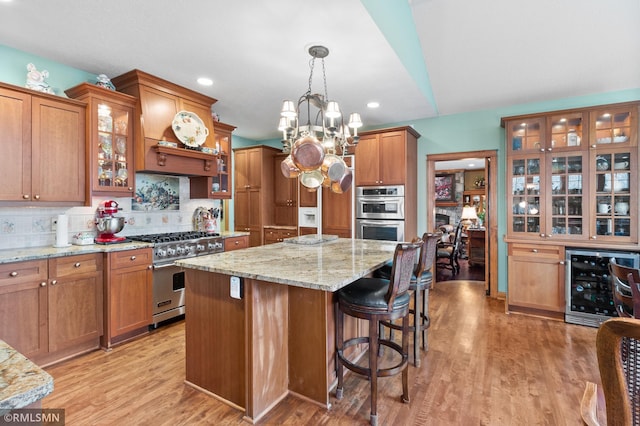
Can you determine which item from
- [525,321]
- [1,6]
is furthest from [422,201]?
[1,6]

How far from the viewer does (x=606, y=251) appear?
3.24 m

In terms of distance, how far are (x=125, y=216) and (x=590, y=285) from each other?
519 cm

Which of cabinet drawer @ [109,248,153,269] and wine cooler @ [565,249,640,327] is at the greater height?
cabinet drawer @ [109,248,153,269]

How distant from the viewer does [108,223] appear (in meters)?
3.08

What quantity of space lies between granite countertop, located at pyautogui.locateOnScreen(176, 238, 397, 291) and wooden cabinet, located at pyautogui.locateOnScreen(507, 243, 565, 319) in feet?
6.37

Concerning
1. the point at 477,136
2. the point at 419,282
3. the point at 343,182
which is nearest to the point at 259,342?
the point at 419,282

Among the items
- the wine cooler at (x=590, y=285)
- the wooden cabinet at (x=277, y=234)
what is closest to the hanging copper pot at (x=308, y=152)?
the wooden cabinet at (x=277, y=234)

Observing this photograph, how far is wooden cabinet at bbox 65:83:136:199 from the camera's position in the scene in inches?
114

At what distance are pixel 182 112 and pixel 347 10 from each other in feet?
7.40

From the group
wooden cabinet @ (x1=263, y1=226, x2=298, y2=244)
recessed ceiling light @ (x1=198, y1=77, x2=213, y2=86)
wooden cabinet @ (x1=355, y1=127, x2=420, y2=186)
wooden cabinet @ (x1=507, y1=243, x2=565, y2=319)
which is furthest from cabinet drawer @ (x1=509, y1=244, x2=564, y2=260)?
recessed ceiling light @ (x1=198, y1=77, x2=213, y2=86)

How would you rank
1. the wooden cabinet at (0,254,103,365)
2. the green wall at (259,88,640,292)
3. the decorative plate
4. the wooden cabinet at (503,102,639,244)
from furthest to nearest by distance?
the green wall at (259,88,640,292), the decorative plate, the wooden cabinet at (503,102,639,244), the wooden cabinet at (0,254,103,365)

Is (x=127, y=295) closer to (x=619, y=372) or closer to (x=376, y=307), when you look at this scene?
(x=376, y=307)

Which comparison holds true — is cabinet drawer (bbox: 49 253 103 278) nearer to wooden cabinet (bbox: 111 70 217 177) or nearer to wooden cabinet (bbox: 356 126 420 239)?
wooden cabinet (bbox: 111 70 217 177)

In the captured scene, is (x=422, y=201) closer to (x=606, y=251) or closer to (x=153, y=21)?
(x=606, y=251)
